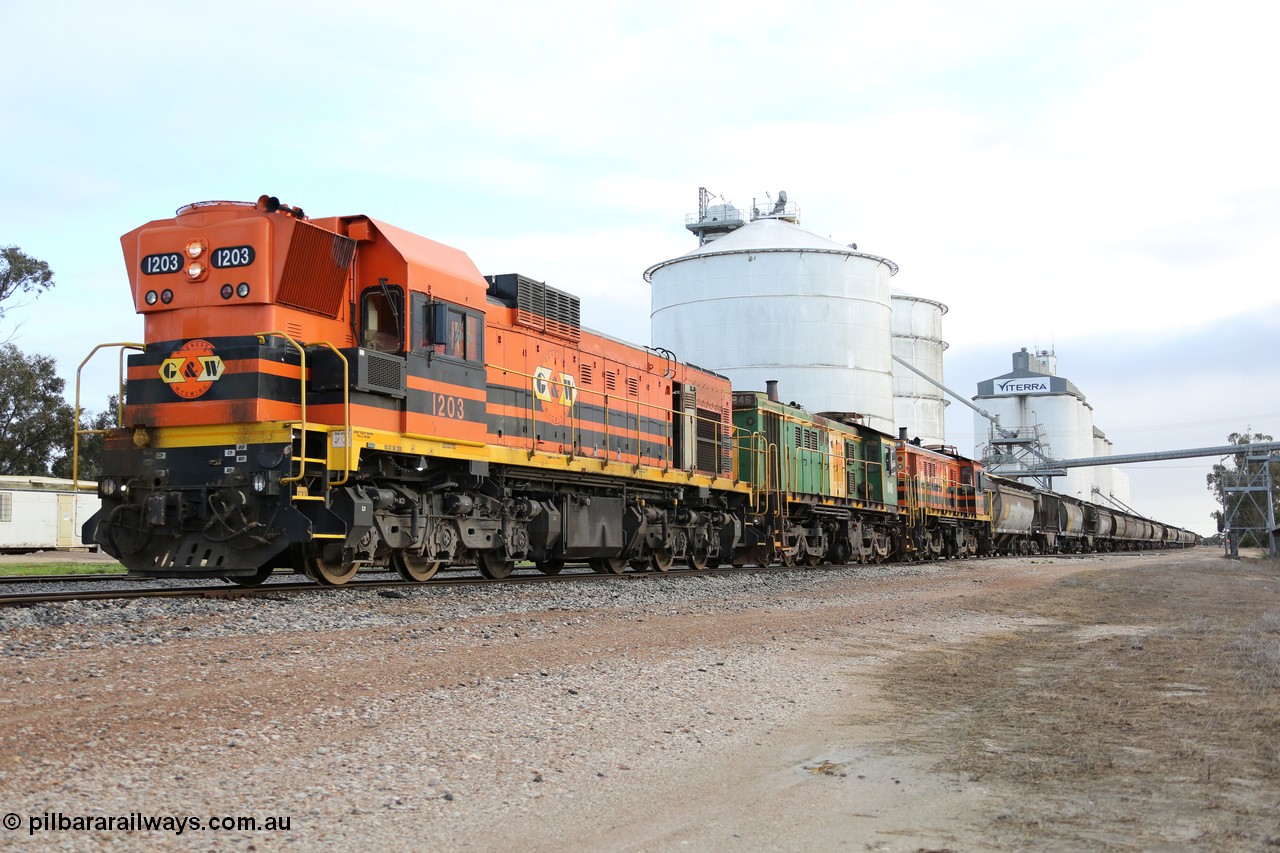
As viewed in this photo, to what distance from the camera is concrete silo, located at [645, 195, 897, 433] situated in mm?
49531

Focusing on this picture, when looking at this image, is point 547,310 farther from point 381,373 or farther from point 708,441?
point 708,441

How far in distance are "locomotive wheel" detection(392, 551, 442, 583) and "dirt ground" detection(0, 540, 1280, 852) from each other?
153 inches

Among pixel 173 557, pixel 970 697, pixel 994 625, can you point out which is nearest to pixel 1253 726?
pixel 970 697

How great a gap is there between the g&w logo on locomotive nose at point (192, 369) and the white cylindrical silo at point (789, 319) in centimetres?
3724

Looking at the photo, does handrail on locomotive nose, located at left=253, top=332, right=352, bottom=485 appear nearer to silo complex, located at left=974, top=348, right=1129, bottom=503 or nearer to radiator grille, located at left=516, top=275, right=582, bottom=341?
radiator grille, located at left=516, top=275, right=582, bottom=341

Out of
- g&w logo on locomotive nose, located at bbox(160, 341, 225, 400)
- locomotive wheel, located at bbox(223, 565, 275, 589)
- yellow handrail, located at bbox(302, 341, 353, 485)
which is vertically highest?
Result: g&w logo on locomotive nose, located at bbox(160, 341, 225, 400)

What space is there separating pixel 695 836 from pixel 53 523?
37407 millimetres

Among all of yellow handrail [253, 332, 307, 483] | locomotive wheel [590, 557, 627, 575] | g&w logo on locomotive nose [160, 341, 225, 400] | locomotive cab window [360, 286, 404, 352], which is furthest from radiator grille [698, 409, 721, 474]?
g&w logo on locomotive nose [160, 341, 225, 400]

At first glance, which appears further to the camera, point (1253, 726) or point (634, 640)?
point (634, 640)

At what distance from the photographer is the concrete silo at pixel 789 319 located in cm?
4953

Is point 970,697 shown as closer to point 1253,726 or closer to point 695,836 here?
point 1253,726

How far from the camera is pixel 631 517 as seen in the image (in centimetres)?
1862

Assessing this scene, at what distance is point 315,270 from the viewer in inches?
492

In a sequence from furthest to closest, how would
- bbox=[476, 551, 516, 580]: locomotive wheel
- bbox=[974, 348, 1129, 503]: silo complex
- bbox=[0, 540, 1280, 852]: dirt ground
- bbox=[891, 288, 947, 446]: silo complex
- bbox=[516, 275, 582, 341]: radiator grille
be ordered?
bbox=[974, 348, 1129, 503]: silo complex < bbox=[891, 288, 947, 446]: silo complex < bbox=[516, 275, 582, 341]: radiator grille < bbox=[476, 551, 516, 580]: locomotive wheel < bbox=[0, 540, 1280, 852]: dirt ground
